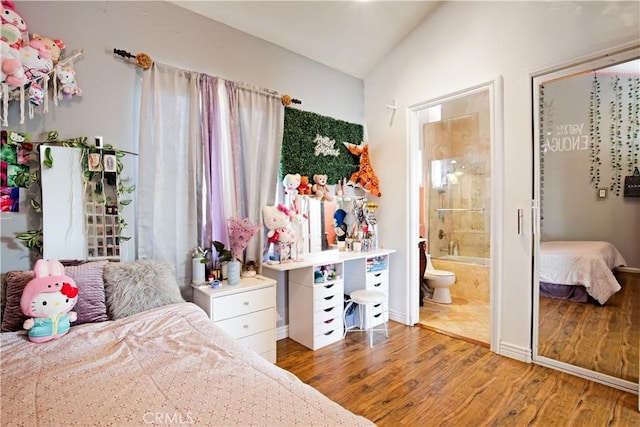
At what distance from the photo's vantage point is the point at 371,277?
10.5 feet

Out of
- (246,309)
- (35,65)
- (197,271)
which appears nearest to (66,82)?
(35,65)

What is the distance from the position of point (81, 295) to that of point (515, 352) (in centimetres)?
307

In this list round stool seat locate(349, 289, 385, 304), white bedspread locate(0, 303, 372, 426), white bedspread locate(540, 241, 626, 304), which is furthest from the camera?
round stool seat locate(349, 289, 385, 304)

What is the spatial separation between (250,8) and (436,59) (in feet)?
5.74

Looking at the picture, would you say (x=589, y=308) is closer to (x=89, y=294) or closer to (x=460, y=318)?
(x=460, y=318)

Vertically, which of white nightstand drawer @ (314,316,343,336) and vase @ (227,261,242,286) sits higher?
vase @ (227,261,242,286)

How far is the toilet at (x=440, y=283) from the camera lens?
12.7ft

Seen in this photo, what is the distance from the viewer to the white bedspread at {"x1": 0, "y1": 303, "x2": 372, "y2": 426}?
940 millimetres

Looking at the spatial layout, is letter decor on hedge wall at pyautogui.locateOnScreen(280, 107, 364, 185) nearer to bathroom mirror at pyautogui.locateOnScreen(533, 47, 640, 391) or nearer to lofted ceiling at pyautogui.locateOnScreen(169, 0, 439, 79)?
lofted ceiling at pyautogui.locateOnScreen(169, 0, 439, 79)

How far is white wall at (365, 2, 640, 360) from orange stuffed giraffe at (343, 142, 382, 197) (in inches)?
7.9

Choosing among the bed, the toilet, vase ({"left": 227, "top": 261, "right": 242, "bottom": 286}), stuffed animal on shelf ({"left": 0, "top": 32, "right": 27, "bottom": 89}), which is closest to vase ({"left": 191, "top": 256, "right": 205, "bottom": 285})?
vase ({"left": 227, "top": 261, "right": 242, "bottom": 286})

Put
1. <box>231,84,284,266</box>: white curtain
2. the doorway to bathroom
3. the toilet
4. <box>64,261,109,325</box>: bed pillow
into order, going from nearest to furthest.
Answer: <box>64,261,109,325</box>: bed pillow → <box>231,84,284,266</box>: white curtain → the doorway to bathroom → the toilet

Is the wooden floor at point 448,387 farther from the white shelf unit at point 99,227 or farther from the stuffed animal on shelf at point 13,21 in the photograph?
the stuffed animal on shelf at point 13,21

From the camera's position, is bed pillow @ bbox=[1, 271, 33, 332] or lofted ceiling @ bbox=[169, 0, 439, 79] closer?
bed pillow @ bbox=[1, 271, 33, 332]
